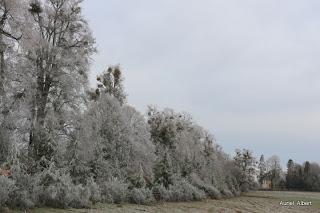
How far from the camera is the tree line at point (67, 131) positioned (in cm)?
1938

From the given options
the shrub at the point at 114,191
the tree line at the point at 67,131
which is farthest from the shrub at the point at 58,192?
the shrub at the point at 114,191

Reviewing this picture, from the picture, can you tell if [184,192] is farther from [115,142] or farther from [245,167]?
[245,167]

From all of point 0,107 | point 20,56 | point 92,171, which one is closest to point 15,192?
point 0,107

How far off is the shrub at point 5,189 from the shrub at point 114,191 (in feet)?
24.8

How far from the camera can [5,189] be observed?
17.3m

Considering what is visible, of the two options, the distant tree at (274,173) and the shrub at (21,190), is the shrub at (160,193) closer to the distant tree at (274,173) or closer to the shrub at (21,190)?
the shrub at (21,190)

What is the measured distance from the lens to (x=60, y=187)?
20.8 meters

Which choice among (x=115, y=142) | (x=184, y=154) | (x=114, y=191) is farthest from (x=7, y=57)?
(x=184, y=154)

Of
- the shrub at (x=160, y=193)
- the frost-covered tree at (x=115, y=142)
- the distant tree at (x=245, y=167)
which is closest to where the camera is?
the frost-covered tree at (x=115, y=142)

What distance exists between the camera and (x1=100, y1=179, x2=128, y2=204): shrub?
2461 cm

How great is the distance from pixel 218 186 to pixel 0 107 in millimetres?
27914

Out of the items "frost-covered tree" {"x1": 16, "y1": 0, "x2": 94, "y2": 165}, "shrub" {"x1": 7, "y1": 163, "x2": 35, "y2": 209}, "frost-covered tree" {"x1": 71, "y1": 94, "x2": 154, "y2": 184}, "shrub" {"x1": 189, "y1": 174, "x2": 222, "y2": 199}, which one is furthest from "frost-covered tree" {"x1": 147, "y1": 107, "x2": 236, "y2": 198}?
"shrub" {"x1": 7, "y1": 163, "x2": 35, "y2": 209}

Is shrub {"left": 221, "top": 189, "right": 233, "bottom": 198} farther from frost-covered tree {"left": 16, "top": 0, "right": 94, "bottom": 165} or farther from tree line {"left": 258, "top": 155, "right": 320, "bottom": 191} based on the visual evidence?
tree line {"left": 258, "top": 155, "right": 320, "bottom": 191}

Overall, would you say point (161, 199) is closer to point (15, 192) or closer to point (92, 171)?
point (92, 171)
